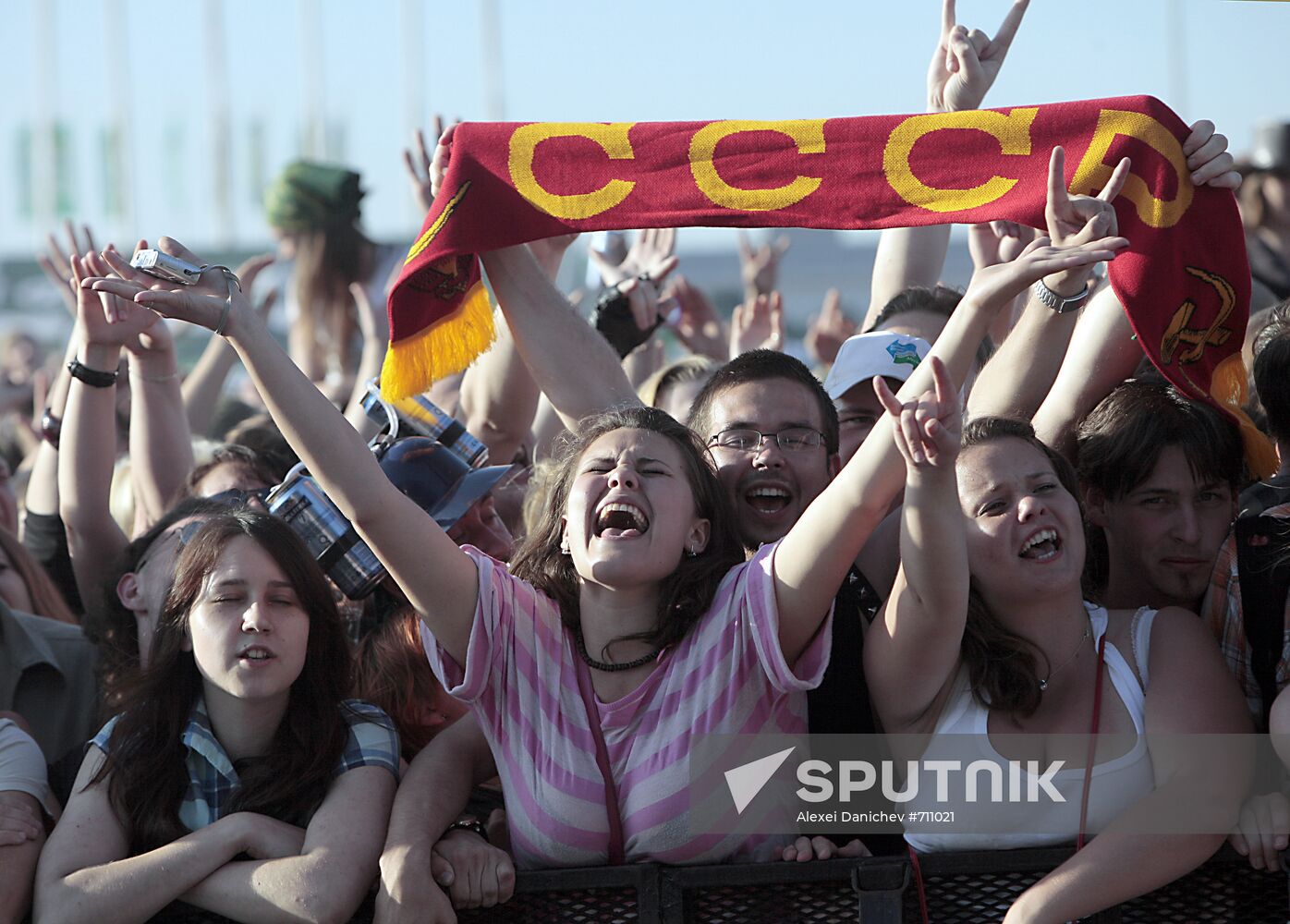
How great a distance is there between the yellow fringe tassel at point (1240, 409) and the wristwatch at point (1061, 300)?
1.16 feet

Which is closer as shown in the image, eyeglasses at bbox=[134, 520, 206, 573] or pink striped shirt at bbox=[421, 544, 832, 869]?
pink striped shirt at bbox=[421, 544, 832, 869]

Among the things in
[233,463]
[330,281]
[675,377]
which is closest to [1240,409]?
[675,377]

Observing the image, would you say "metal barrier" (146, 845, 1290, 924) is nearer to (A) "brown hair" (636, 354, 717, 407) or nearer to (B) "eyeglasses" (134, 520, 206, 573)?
(B) "eyeglasses" (134, 520, 206, 573)

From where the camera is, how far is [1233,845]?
→ 2.44 m

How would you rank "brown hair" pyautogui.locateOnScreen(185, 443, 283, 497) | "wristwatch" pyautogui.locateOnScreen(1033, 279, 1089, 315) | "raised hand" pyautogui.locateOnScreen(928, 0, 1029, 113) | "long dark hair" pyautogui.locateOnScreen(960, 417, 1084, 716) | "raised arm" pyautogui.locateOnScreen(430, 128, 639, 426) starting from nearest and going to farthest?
"long dark hair" pyautogui.locateOnScreen(960, 417, 1084, 716) → "wristwatch" pyautogui.locateOnScreen(1033, 279, 1089, 315) → "raised arm" pyautogui.locateOnScreen(430, 128, 639, 426) → "raised hand" pyautogui.locateOnScreen(928, 0, 1029, 113) → "brown hair" pyautogui.locateOnScreen(185, 443, 283, 497)

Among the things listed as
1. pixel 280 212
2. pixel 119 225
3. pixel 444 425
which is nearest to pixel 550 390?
pixel 444 425

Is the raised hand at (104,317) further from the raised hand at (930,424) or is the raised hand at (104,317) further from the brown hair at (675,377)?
the raised hand at (930,424)

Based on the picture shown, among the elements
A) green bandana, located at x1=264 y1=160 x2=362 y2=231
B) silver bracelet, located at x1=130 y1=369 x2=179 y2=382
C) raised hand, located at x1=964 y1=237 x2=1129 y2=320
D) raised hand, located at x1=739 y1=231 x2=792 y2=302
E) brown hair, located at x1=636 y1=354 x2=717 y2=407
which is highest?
green bandana, located at x1=264 y1=160 x2=362 y2=231

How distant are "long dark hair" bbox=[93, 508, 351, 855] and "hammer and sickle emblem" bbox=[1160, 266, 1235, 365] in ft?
5.70

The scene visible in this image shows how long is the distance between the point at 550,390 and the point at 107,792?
1.20m

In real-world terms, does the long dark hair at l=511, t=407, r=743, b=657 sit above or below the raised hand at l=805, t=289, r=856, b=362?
below

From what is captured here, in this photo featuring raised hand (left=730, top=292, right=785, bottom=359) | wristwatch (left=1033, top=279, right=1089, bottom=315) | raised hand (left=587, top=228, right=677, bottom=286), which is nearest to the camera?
wristwatch (left=1033, top=279, right=1089, bottom=315)

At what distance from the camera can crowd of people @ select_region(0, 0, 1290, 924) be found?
252 cm

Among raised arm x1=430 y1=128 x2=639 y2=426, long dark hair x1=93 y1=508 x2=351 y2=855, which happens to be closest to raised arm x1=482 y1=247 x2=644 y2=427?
raised arm x1=430 y1=128 x2=639 y2=426
